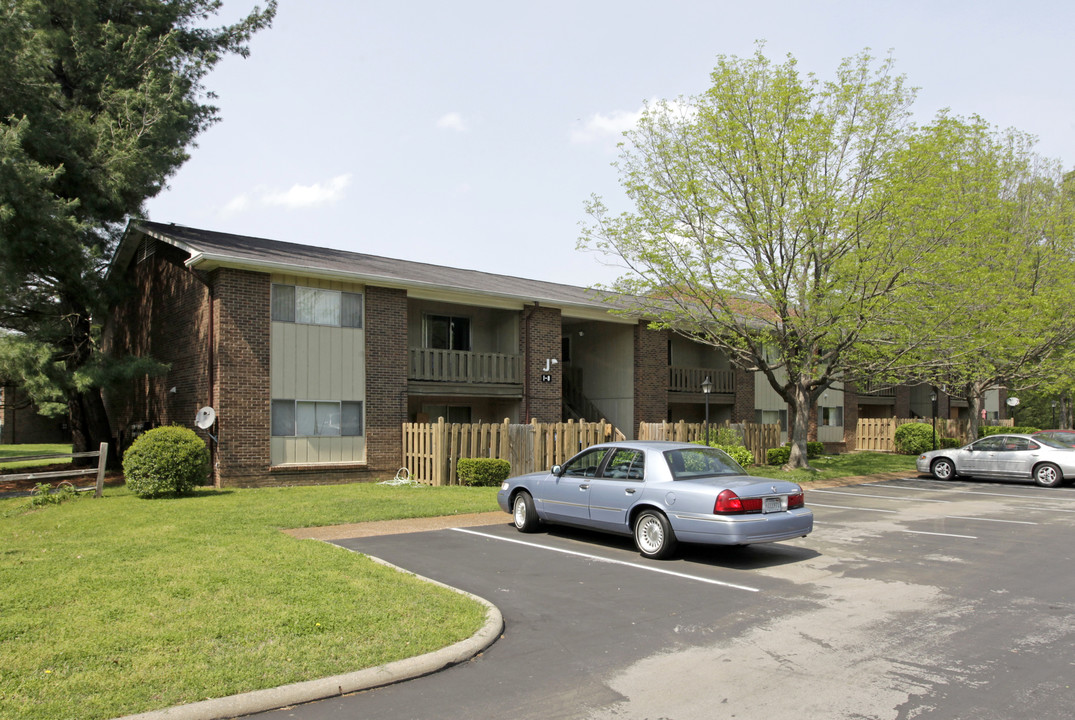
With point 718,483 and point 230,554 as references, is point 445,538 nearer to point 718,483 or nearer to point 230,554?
point 230,554

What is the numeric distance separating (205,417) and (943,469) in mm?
20453

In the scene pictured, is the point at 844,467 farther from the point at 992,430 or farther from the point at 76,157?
the point at 76,157

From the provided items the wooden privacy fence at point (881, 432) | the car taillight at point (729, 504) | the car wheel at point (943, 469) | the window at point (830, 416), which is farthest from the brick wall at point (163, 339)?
the wooden privacy fence at point (881, 432)

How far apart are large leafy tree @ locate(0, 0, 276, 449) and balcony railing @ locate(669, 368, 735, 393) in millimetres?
17612

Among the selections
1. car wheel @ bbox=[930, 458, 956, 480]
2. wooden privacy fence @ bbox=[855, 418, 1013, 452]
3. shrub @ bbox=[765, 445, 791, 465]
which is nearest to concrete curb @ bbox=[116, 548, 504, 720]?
car wheel @ bbox=[930, 458, 956, 480]

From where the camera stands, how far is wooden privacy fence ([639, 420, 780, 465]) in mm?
22016

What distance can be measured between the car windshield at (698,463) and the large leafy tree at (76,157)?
1380 cm

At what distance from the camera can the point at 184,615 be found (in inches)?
253

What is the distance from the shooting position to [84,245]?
1980 centimetres

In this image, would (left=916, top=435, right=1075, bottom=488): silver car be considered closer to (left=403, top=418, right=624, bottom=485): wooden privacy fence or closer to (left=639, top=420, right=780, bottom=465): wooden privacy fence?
(left=639, top=420, right=780, bottom=465): wooden privacy fence

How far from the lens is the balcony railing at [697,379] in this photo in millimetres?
28578

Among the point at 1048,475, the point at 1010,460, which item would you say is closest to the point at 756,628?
the point at 1048,475

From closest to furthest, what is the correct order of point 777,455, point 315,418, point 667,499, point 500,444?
point 667,499
point 315,418
point 500,444
point 777,455

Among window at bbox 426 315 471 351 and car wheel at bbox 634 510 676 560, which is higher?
window at bbox 426 315 471 351
